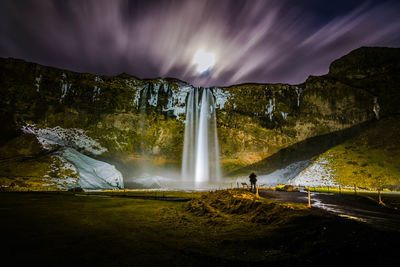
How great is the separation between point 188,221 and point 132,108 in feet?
151

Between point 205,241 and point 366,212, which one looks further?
point 366,212

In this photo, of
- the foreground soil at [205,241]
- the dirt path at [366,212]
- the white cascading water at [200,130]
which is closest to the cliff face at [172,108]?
the white cascading water at [200,130]

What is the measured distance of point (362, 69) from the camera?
185 ft

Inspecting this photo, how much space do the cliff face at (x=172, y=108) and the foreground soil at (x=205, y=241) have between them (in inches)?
1726

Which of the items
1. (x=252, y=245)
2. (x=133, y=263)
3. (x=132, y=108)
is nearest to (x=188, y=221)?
(x=252, y=245)

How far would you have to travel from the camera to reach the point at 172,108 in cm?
5228

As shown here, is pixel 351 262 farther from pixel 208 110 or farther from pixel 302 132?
pixel 302 132

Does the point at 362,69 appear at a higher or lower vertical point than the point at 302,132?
higher

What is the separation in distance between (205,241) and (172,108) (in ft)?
156

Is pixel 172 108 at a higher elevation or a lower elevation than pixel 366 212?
higher

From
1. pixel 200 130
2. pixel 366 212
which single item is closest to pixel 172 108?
pixel 200 130

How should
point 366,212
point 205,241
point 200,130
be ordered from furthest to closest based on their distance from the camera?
1. point 200,130
2. point 366,212
3. point 205,241

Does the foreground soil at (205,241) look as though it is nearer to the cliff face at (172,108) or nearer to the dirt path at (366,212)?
the dirt path at (366,212)

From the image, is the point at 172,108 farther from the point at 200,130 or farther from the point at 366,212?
the point at 366,212
